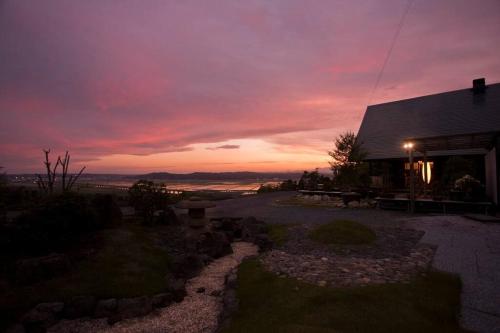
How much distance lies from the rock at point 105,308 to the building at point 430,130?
21.0 meters

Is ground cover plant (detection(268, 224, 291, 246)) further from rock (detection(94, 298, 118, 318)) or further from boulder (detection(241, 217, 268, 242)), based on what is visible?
rock (detection(94, 298, 118, 318))

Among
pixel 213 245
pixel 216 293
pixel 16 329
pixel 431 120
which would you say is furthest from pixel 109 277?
pixel 431 120

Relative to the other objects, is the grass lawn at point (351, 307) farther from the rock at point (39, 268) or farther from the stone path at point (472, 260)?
the rock at point (39, 268)

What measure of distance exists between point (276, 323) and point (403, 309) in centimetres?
218

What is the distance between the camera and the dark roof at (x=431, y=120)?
23.5 meters

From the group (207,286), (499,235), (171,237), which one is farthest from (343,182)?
(207,286)

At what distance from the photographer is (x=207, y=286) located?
7.86 metres

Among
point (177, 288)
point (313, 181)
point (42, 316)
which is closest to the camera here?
point (42, 316)

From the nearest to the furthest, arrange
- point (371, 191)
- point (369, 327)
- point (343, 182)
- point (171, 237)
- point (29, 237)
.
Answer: point (369, 327) < point (29, 237) < point (171, 237) < point (371, 191) < point (343, 182)

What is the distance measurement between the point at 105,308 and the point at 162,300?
1.19 metres

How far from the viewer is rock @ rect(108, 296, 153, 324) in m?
6.18

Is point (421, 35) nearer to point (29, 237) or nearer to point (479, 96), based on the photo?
point (479, 96)

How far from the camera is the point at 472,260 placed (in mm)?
7488

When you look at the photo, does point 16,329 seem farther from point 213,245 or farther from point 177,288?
point 213,245
